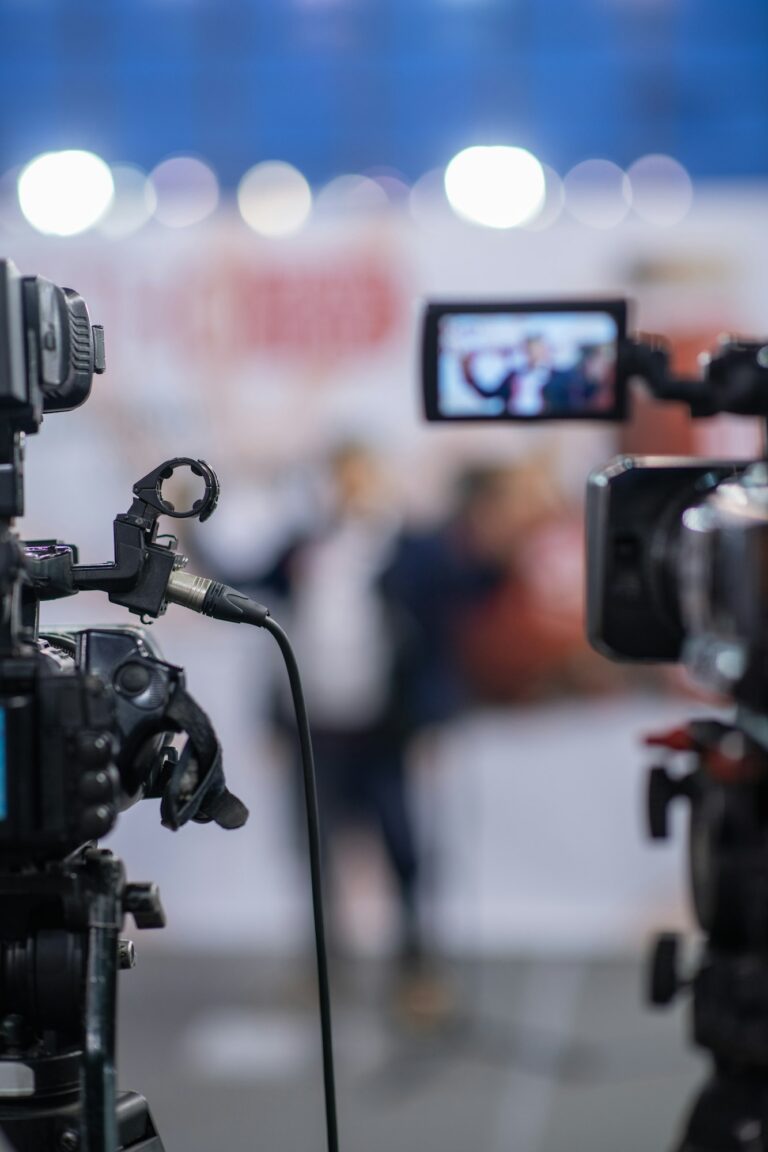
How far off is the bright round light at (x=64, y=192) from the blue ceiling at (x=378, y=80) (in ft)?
1.16

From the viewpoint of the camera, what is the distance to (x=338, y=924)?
142 inches

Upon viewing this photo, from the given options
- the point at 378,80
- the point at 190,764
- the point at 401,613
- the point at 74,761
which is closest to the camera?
the point at 74,761

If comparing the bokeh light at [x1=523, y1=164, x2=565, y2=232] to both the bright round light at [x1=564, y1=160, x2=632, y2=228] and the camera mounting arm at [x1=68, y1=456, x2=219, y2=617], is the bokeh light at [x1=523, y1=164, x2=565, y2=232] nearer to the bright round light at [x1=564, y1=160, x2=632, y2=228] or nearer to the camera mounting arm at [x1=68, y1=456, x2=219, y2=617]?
the bright round light at [x1=564, y1=160, x2=632, y2=228]

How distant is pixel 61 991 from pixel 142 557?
0.32 meters

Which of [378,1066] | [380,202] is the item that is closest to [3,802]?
[378,1066]

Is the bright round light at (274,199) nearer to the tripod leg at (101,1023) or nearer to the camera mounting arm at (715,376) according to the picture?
the camera mounting arm at (715,376)

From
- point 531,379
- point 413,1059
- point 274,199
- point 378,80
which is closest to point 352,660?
point 413,1059

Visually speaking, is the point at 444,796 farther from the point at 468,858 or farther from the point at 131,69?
the point at 131,69

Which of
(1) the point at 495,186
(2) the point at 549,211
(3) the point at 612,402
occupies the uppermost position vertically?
(1) the point at 495,186

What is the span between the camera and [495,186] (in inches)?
153

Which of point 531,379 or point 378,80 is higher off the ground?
point 378,80

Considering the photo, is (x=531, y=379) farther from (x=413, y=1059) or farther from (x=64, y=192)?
(x=64, y=192)

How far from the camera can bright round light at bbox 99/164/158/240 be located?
3.69 m

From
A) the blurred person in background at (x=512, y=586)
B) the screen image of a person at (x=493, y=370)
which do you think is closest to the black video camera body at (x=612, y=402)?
the screen image of a person at (x=493, y=370)
